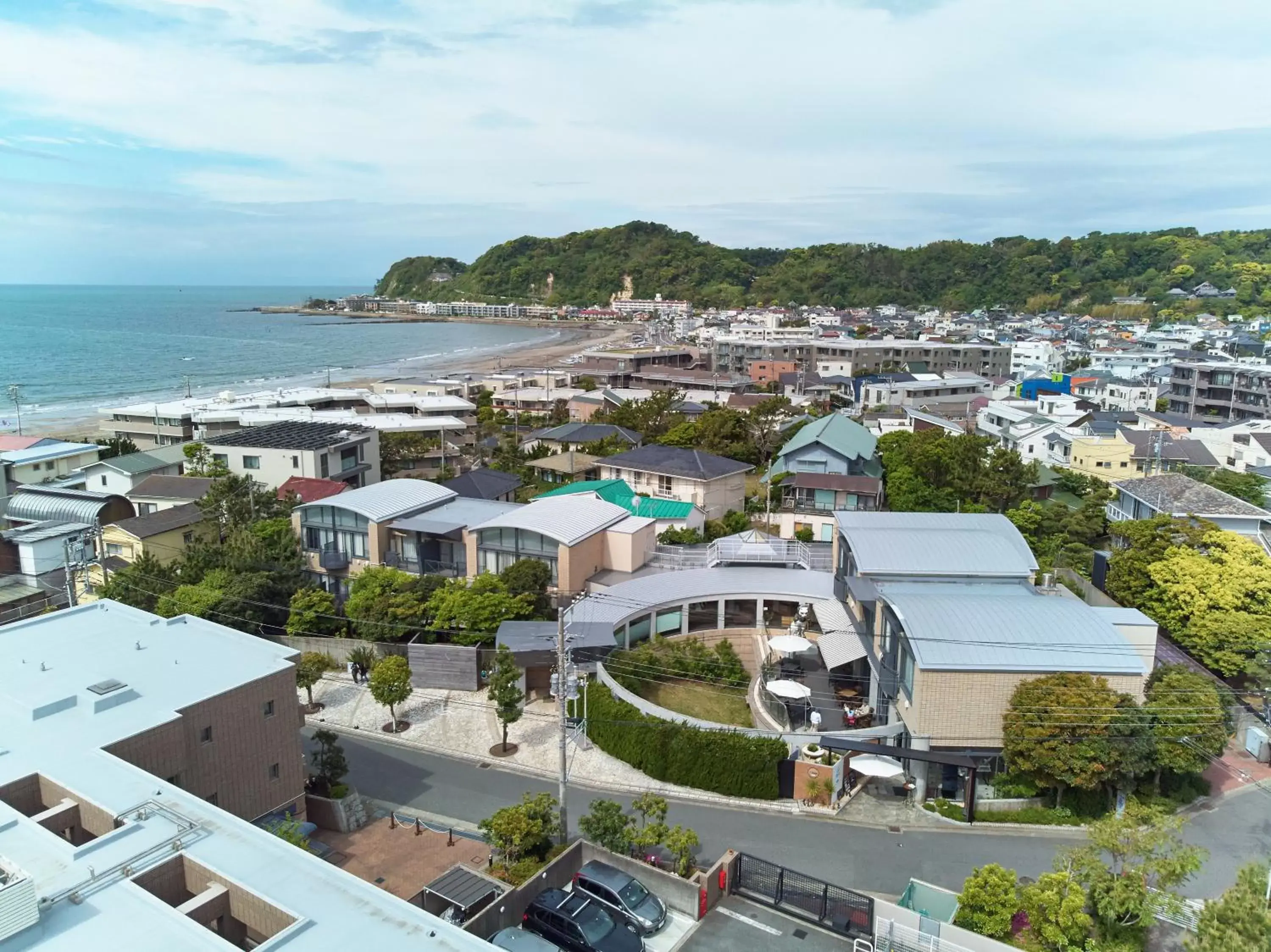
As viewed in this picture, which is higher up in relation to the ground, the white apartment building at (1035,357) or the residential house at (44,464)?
the white apartment building at (1035,357)

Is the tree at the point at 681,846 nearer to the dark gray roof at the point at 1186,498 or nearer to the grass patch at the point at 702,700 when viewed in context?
the grass patch at the point at 702,700

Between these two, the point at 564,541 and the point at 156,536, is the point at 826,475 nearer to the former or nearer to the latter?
the point at 564,541

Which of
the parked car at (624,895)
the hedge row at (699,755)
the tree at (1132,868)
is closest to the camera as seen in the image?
the tree at (1132,868)

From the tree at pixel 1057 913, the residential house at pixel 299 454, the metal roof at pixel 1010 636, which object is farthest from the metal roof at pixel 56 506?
the tree at pixel 1057 913

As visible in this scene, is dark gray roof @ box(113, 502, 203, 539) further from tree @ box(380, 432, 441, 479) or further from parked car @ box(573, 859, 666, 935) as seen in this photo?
parked car @ box(573, 859, 666, 935)

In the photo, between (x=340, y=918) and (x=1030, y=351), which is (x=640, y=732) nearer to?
(x=340, y=918)

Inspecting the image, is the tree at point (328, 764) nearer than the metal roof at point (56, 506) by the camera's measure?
Yes

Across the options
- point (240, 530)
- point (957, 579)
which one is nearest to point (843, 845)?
point (957, 579)
